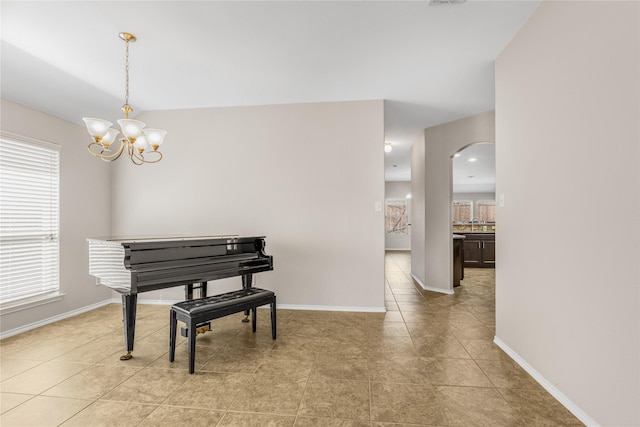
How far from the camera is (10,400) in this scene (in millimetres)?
1883

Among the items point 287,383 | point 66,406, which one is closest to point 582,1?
point 287,383

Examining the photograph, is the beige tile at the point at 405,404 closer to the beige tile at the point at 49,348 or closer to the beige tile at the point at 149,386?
the beige tile at the point at 149,386

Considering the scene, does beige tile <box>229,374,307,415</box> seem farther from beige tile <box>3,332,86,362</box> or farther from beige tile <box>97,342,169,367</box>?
beige tile <box>3,332,86,362</box>

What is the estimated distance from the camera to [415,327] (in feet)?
10.3

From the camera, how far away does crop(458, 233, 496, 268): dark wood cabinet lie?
265 inches

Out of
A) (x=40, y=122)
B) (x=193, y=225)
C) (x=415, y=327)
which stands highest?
(x=40, y=122)

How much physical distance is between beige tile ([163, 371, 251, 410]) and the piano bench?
0.52ft

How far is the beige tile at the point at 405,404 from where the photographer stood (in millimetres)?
1684

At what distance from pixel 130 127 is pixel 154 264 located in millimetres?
1147

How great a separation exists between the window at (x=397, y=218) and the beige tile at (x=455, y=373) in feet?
30.3

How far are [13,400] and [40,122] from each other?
2.97 meters

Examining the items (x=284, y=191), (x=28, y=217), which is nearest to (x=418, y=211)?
(x=284, y=191)

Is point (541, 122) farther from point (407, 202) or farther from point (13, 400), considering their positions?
point (407, 202)

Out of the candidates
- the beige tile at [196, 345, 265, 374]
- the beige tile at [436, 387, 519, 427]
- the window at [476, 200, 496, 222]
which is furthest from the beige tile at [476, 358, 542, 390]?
the window at [476, 200, 496, 222]
